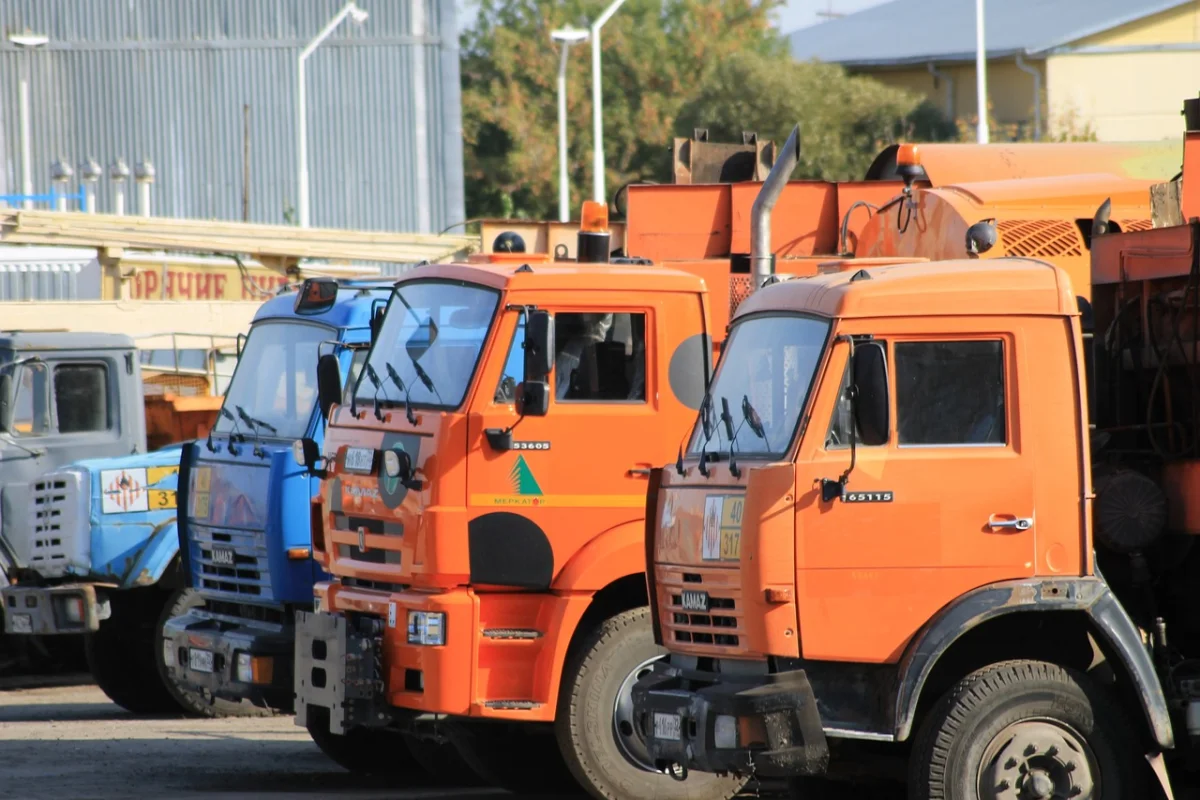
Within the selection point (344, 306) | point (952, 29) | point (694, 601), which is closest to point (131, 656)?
point (344, 306)

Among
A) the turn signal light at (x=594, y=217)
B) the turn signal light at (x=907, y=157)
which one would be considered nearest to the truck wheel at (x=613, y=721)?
the turn signal light at (x=594, y=217)

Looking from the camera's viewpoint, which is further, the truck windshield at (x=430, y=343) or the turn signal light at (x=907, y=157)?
the turn signal light at (x=907, y=157)

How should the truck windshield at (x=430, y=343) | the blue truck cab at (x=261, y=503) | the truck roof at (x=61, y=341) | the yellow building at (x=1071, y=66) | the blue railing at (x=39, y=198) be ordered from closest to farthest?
the truck windshield at (x=430, y=343)
the blue truck cab at (x=261, y=503)
the truck roof at (x=61, y=341)
the blue railing at (x=39, y=198)
the yellow building at (x=1071, y=66)

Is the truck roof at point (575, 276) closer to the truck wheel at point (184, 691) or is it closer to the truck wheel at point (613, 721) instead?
the truck wheel at point (613, 721)

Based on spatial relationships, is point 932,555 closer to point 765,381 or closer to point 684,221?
point 765,381

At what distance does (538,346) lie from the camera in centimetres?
920

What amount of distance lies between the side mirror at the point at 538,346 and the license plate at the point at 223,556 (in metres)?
2.83

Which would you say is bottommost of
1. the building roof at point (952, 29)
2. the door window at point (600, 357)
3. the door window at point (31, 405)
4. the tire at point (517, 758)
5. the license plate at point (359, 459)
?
the tire at point (517, 758)

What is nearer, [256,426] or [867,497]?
[867,497]

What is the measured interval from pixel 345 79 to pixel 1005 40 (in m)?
16.2

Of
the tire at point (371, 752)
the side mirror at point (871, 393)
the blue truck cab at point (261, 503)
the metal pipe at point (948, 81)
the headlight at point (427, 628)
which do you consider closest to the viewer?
the side mirror at point (871, 393)

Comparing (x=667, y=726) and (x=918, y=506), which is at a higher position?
(x=918, y=506)

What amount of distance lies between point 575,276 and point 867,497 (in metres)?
2.58

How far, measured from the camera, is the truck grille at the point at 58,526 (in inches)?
→ 539
